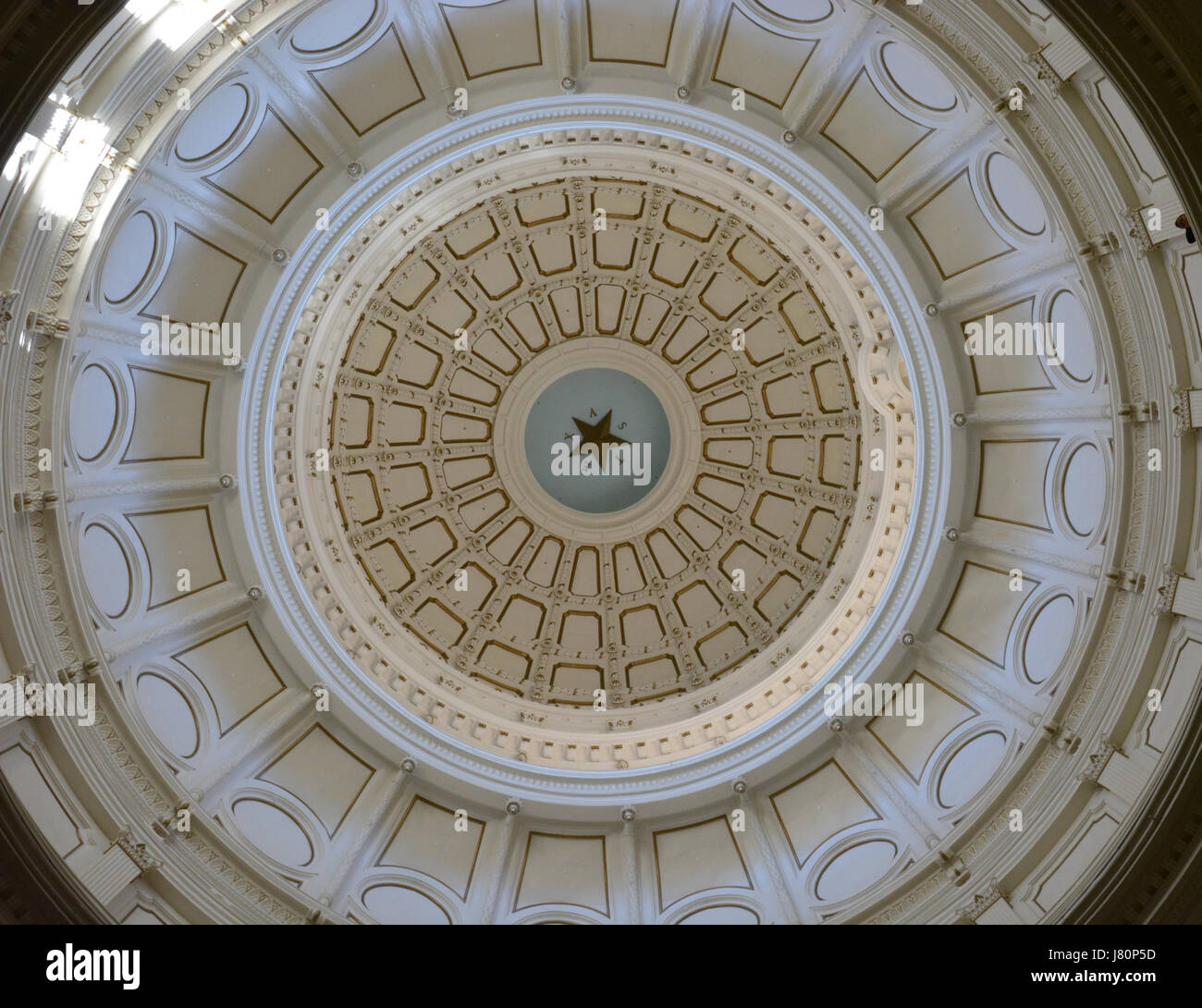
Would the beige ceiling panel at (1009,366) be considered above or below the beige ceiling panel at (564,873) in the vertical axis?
above

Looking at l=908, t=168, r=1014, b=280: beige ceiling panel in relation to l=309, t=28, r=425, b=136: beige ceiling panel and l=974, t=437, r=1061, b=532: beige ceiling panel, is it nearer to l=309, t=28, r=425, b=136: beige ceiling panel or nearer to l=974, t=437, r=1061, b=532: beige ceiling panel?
l=974, t=437, r=1061, b=532: beige ceiling panel

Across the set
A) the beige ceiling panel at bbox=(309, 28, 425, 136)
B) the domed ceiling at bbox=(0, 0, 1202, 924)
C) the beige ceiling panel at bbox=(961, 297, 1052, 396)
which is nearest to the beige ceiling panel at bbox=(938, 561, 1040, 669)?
the domed ceiling at bbox=(0, 0, 1202, 924)

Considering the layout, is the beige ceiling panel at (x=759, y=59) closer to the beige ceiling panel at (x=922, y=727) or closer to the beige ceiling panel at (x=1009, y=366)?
the beige ceiling panel at (x=1009, y=366)

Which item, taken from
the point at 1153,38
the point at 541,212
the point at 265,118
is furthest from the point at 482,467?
the point at 1153,38

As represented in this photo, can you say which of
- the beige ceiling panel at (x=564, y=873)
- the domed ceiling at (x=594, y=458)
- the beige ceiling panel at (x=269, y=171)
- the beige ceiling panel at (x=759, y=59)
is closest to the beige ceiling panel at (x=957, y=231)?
the domed ceiling at (x=594, y=458)

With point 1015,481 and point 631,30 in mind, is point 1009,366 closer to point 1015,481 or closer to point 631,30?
point 1015,481

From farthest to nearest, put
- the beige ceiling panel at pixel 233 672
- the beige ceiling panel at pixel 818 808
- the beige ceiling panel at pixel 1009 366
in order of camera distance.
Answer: the beige ceiling panel at pixel 818 808 → the beige ceiling panel at pixel 233 672 → the beige ceiling panel at pixel 1009 366

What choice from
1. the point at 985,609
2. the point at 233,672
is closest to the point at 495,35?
the point at 233,672

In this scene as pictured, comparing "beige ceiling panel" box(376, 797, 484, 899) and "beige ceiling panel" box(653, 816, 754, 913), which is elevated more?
"beige ceiling panel" box(376, 797, 484, 899)

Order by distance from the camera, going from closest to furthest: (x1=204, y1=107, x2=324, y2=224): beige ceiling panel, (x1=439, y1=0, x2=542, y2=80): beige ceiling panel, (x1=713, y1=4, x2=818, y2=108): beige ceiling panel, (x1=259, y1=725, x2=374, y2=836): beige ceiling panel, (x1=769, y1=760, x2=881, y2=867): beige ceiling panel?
(x1=713, y1=4, x2=818, y2=108): beige ceiling panel
(x1=439, y1=0, x2=542, y2=80): beige ceiling panel
(x1=204, y1=107, x2=324, y2=224): beige ceiling panel
(x1=769, y1=760, x2=881, y2=867): beige ceiling panel
(x1=259, y1=725, x2=374, y2=836): beige ceiling panel
